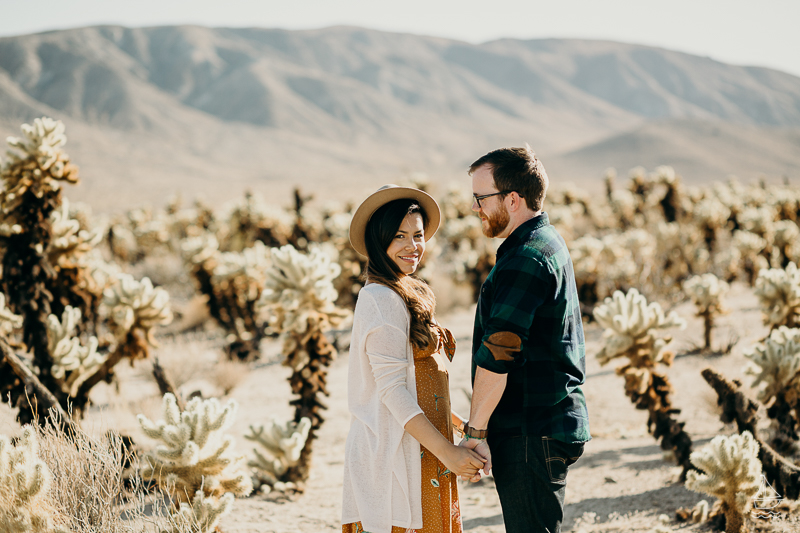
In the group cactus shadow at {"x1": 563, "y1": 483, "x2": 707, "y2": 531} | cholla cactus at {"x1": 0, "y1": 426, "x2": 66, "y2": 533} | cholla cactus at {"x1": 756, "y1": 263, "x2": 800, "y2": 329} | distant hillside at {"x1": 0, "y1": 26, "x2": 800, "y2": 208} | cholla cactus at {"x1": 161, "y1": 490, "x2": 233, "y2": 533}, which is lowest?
cactus shadow at {"x1": 563, "y1": 483, "x2": 707, "y2": 531}

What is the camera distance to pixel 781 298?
17.7ft

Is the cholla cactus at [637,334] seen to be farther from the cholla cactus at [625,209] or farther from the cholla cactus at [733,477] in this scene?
the cholla cactus at [625,209]

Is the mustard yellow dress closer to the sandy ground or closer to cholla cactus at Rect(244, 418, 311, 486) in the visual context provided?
the sandy ground

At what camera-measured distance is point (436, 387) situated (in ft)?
8.11

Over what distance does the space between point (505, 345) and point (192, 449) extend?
1.78 meters

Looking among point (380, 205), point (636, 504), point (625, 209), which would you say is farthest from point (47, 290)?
point (625, 209)

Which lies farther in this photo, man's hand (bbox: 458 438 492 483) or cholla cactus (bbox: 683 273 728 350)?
cholla cactus (bbox: 683 273 728 350)

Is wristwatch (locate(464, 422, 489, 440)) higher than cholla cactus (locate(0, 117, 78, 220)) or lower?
lower

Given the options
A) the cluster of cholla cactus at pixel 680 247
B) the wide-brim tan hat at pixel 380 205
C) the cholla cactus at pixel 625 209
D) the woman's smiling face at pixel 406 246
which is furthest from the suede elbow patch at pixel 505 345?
the cholla cactus at pixel 625 209

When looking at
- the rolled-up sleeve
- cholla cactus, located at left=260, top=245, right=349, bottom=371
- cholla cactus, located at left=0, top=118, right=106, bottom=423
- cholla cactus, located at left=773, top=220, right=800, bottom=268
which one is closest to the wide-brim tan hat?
the rolled-up sleeve

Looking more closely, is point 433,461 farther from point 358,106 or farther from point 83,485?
point 358,106

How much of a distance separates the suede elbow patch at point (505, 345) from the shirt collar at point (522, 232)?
355 mm

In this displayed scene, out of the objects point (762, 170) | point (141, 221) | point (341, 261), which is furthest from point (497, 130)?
point (341, 261)

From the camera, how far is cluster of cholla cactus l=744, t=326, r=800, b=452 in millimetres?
4125
